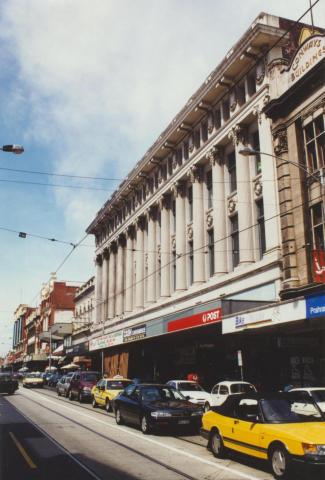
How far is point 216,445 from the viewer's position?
11219 millimetres

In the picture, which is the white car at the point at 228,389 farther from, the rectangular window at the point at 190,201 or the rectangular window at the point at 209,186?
the rectangular window at the point at 190,201

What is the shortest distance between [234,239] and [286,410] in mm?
18973

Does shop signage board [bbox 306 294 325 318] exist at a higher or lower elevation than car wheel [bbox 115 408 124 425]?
higher

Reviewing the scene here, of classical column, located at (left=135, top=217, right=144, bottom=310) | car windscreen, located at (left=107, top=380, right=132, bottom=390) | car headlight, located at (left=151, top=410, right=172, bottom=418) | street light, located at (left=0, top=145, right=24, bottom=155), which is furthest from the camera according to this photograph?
classical column, located at (left=135, top=217, right=144, bottom=310)

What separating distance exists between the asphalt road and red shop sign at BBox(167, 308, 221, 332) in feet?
24.4

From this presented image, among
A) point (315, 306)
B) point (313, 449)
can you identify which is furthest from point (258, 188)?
point (313, 449)

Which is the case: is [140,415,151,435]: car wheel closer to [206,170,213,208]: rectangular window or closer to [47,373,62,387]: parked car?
[206,170,213,208]: rectangular window

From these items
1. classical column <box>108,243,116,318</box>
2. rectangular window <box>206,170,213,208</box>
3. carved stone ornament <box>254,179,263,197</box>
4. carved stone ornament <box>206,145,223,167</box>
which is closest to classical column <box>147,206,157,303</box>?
rectangular window <box>206,170,213,208</box>

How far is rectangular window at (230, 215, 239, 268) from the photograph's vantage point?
2814 cm

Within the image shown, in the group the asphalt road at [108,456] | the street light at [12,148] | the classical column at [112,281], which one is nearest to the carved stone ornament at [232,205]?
the asphalt road at [108,456]

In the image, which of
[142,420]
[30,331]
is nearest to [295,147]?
[142,420]

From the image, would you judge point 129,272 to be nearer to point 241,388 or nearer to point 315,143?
point 315,143

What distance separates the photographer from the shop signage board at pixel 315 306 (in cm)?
1669

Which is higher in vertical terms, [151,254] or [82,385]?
[151,254]
